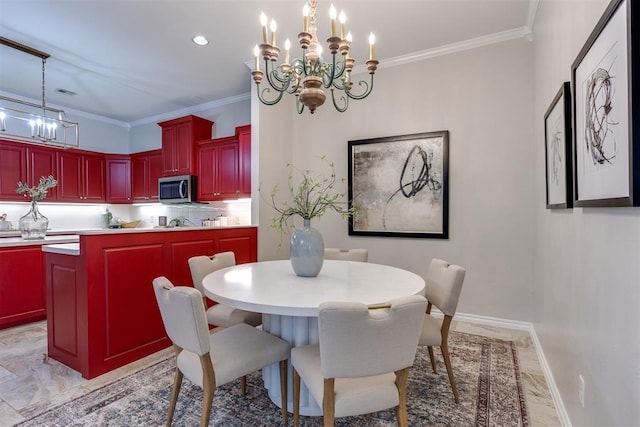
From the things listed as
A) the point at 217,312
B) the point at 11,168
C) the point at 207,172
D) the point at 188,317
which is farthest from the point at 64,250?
the point at 11,168

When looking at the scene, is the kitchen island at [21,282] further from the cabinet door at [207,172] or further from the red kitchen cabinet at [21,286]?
the cabinet door at [207,172]

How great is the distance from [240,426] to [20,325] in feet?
10.4

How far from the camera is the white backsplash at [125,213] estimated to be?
474cm

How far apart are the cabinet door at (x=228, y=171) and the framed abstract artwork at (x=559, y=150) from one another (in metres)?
3.44

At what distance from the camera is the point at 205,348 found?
140cm

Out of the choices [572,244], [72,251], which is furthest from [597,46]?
[72,251]

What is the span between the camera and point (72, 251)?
226 cm

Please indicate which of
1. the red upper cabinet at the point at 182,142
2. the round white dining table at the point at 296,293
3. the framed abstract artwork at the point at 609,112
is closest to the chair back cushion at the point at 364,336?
the round white dining table at the point at 296,293

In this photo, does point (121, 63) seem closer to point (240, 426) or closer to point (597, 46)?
point (240, 426)

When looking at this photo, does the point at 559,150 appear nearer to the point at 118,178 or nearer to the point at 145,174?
the point at 145,174

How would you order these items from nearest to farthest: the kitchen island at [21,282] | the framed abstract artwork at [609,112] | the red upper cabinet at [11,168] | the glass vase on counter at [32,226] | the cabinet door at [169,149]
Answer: the framed abstract artwork at [609,112], the kitchen island at [21,282], the glass vase on counter at [32,226], the red upper cabinet at [11,168], the cabinet door at [169,149]

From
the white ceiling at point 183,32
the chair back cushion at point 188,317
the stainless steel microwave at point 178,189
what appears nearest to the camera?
the chair back cushion at point 188,317

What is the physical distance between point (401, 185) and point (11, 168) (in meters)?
5.32

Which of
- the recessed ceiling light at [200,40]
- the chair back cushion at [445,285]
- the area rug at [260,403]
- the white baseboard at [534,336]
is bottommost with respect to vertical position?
the area rug at [260,403]
